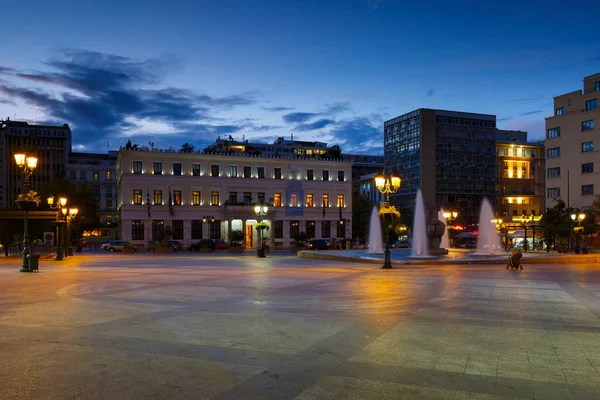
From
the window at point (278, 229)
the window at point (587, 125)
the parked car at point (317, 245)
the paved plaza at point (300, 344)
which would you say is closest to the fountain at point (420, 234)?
the paved plaza at point (300, 344)

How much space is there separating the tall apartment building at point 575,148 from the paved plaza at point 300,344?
192 ft

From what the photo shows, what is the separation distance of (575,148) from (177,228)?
5408 centimetres

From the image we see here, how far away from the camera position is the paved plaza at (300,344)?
6465 millimetres

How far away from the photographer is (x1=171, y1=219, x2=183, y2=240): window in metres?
69.0

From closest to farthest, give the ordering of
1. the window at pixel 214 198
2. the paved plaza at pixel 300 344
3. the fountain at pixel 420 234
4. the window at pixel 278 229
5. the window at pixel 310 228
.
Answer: the paved plaza at pixel 300 344 < the fountain at pixel 420 234 < the window at pixel 214 198 < the window at pixel 278 229 < the window at pixel 310 228

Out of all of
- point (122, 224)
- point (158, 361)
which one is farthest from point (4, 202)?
point (158, 361)

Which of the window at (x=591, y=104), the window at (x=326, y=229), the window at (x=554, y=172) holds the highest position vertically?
the window at (x=591, y=104)

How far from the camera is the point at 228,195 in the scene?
72.8m

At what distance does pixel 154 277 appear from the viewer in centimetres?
2148

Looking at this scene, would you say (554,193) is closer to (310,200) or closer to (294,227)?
(310,200)

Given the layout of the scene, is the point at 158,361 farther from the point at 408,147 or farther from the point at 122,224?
the point at 408,147

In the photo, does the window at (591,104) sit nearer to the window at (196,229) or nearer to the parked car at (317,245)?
the parked car at (317,245)

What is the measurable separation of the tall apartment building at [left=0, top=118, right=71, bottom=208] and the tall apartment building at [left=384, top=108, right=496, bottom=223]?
2939 inches

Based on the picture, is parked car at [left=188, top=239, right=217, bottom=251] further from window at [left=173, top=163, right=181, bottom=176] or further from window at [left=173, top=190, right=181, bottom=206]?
window at [left=173, top=163, right=181, bottom=176]
